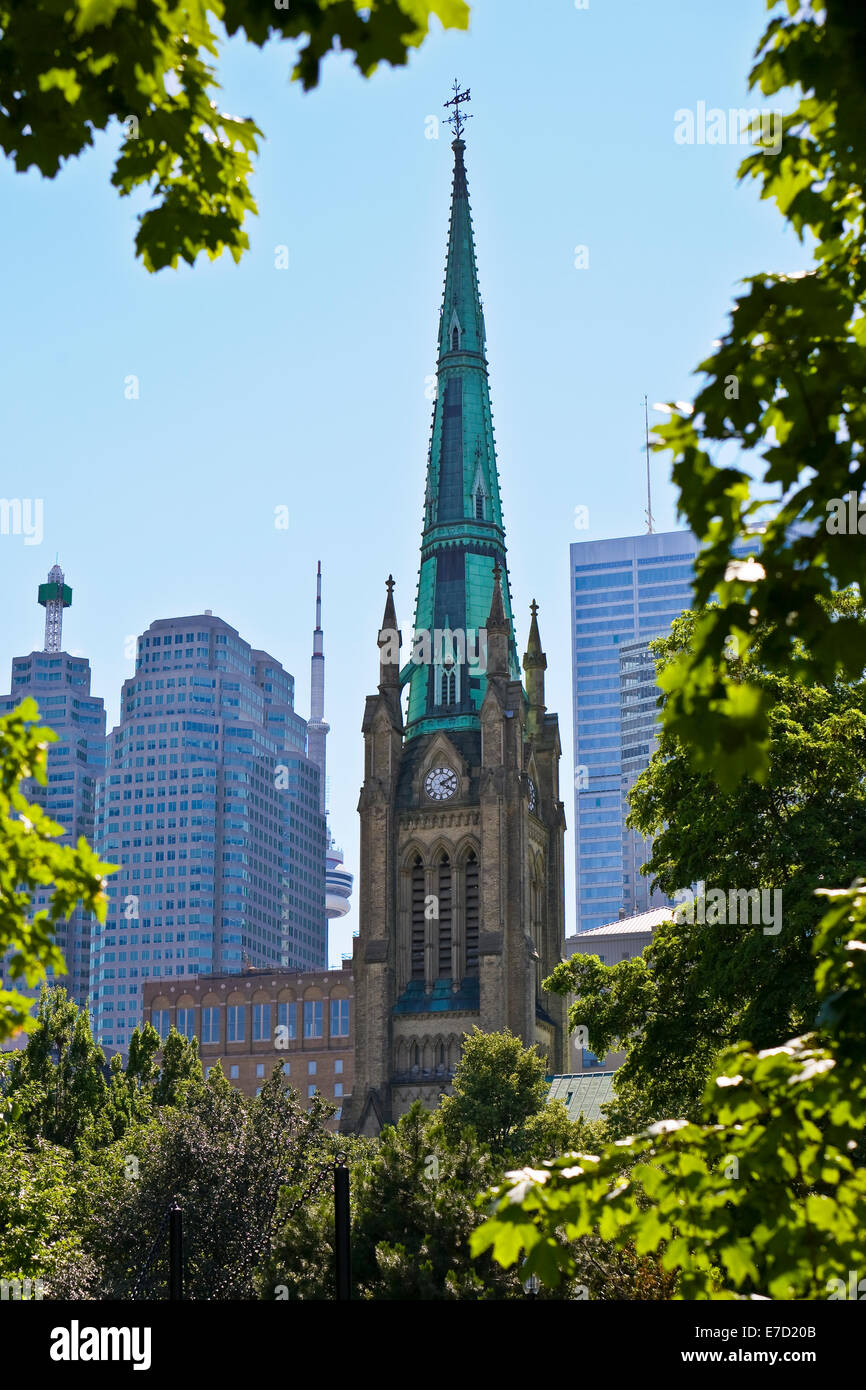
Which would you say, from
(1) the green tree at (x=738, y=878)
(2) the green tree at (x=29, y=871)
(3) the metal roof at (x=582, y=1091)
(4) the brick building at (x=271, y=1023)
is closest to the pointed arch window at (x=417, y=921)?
(3) the metal roof at (x=582, y=1091)

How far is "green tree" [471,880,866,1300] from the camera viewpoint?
8.46 metres

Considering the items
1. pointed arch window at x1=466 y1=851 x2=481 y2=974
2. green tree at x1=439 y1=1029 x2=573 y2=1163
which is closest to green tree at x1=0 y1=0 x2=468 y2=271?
green tree at x1=439 y1=1029 x2=573 y2=1163

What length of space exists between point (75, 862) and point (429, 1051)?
80182mm

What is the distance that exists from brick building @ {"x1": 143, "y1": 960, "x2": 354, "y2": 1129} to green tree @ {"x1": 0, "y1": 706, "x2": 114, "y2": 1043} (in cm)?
13695

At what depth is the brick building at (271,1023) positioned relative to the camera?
146625 mm

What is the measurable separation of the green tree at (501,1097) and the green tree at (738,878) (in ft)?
94.4

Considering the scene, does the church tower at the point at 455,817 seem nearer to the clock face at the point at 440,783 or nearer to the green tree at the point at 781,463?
the clock face at the point at 440,783

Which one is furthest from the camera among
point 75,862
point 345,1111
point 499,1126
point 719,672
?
point 345,1111

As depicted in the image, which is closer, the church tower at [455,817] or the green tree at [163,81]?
the green tree at [163,81]

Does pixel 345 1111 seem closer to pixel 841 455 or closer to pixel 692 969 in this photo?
pixel 692 969

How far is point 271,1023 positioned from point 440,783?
201ft

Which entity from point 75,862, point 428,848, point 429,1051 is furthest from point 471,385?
point 75,862

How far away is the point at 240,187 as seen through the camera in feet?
31.5
